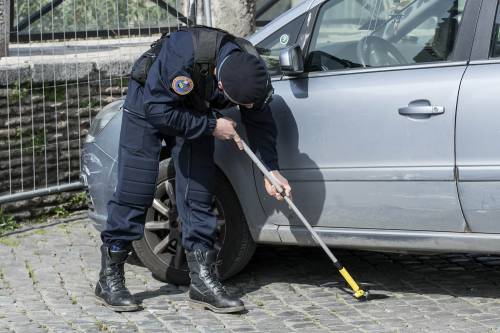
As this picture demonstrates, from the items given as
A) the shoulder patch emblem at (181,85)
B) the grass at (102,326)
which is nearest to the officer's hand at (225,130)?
the shoulder patch emblem at (181,85)

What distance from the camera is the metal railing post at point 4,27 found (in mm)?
8055

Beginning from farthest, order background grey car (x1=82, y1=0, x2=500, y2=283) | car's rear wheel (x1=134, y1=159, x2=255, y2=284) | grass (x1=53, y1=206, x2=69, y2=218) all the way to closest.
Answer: grass (x1=53, y1=206, x2=69, y2=218) → car's rear wheel (x1=134, y1=159, x2=255, y2=284) → background grey car (x1=82, y1=0, x2=500, y2=283)

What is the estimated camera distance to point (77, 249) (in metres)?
7.47

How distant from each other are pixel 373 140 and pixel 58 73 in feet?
10.4

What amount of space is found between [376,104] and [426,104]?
26 cm

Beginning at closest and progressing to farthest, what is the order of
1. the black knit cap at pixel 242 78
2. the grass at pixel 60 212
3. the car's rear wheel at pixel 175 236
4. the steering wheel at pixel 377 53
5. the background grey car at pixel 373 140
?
the black knit cap at pixel 242 78, the background grey car at pixel 373 140, the steering wheel at pixel 377 53, the car's rear wheel at pixel 175 236, the grass at pixel 60 212

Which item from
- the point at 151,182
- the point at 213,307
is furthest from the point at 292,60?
the point at 213,307

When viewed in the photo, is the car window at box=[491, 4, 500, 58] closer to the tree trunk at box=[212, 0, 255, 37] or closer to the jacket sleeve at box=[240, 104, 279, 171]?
the jacket sleeve at box=[240, 104, 279, 171]

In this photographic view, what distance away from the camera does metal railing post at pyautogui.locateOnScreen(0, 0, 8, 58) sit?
317 inches

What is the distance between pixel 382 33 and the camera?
6023 millimetres

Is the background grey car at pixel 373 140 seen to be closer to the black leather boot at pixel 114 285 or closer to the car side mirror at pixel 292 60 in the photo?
the car side mirror at pixel 292 60

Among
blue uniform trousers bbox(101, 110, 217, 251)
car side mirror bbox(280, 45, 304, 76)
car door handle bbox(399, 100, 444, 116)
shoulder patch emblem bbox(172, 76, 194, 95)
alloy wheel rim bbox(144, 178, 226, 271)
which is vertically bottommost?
alloy wheel rim bbox(144, 178, 226, 271)

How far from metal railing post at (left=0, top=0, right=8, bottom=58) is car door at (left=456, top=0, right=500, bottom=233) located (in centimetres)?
363

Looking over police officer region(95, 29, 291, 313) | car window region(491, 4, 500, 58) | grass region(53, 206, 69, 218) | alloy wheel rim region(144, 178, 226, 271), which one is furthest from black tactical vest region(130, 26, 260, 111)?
grass region(53, 206, 69, 218)
